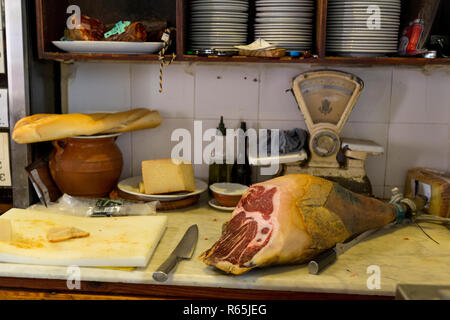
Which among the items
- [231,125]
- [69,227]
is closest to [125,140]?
[231,125]

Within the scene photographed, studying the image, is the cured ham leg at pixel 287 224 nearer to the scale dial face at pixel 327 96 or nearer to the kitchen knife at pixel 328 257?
the kitchen knife at pixel 328 257

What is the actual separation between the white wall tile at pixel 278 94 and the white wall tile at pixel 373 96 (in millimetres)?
236

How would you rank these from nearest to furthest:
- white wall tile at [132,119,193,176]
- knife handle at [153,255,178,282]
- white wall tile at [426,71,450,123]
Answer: knife handle at [153,255,178,282], white wall tile at [426,71,450,123], white wall tile at [132,119,193,176]

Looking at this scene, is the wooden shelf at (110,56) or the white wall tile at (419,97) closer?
the wooden shelf at (110,56)

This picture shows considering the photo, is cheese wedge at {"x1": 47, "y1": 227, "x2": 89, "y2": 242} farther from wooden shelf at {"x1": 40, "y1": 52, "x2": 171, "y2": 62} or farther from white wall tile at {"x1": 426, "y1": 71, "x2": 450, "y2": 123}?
white wall tile at {"x1": 426, "y1": 71, "x2": 450, "y2": 123}

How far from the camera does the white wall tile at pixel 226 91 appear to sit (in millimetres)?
2102

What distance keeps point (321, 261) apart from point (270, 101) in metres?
0.97

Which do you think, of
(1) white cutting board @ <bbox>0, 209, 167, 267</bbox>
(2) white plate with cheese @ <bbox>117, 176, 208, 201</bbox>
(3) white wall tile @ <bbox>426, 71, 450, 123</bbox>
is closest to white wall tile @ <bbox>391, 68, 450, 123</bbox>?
(3) white wall tile @ <bbox>426, 71, 450, 123</bbox>

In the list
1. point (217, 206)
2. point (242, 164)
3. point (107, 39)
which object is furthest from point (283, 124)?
point (107, 39)

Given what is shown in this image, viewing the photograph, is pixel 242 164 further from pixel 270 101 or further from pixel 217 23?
pixel 217 23

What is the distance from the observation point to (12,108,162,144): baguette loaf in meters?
1.75

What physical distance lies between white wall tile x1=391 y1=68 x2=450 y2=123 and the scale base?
0.36m

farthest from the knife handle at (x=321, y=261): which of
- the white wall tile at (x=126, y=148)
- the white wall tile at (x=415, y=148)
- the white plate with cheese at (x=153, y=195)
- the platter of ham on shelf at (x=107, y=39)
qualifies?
the white wall tile at (x=126, y=148)
